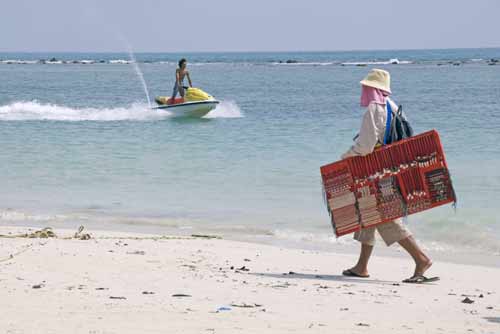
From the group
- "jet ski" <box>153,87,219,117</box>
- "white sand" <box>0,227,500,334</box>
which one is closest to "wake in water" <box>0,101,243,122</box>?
"jet ski" <box>153,87,219,117</box>

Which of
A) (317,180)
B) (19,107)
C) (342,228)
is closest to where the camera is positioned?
(342,228)

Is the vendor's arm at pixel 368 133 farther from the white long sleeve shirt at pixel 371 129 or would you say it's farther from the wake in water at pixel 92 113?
the wake in water at pixel 92 113

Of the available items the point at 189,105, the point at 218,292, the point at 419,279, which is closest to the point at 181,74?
the point at 189,105

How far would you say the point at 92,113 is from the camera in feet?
88.6

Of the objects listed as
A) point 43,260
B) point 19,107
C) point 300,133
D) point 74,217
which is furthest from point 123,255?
point 19,107

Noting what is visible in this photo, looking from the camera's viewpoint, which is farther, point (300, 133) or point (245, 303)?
point (300, 133)

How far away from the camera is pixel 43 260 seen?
24.1 feet

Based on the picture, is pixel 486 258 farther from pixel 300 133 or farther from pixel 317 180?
pixel 300 133

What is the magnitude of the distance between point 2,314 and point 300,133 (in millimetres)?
16114

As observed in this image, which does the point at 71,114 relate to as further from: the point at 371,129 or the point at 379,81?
the point at 371,129

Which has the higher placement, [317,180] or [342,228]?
[317,180]

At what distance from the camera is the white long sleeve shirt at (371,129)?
6914mm

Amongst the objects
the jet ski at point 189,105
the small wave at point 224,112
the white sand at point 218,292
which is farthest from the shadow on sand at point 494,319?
the small wave at point 224,112

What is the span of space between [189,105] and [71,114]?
4.39 metres
